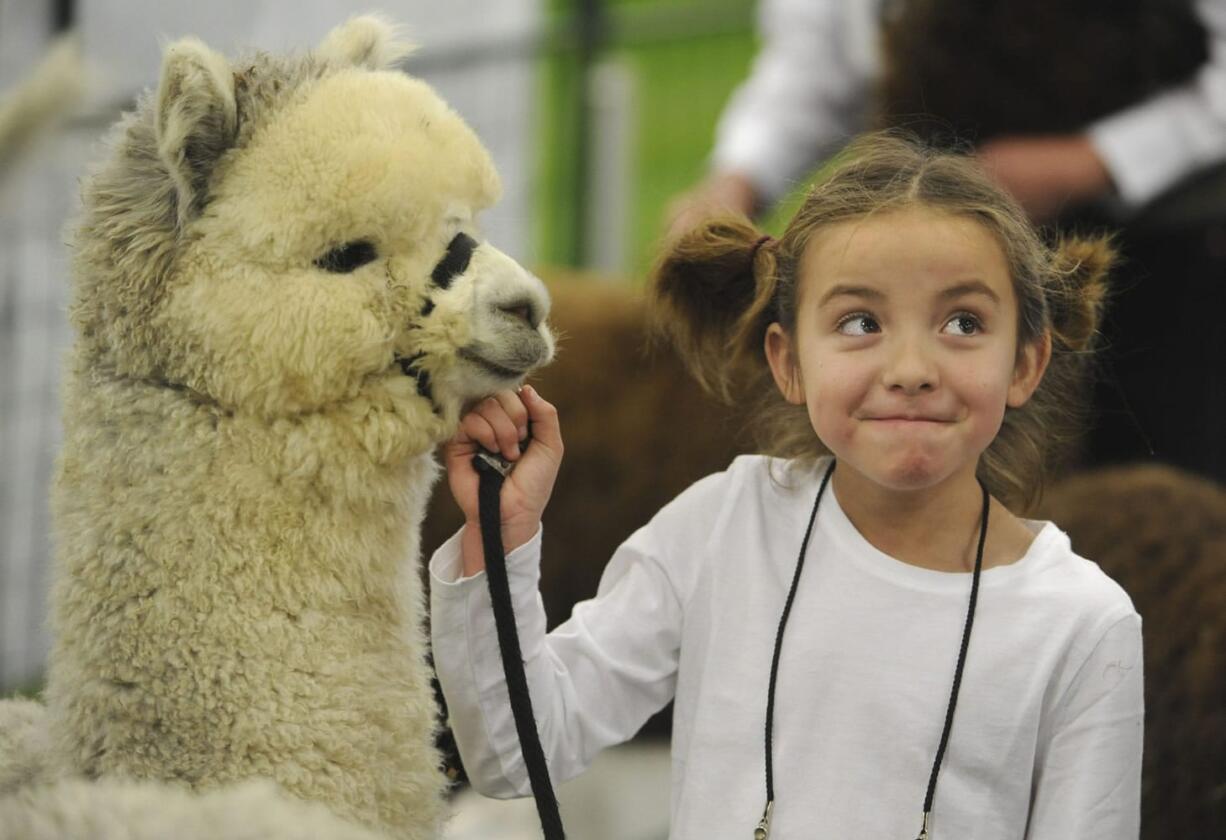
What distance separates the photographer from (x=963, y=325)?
1.06 m

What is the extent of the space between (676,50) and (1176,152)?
402 centimetres

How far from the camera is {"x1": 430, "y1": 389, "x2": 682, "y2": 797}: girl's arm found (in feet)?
3.56

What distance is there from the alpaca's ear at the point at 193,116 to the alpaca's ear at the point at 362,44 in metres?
0.11

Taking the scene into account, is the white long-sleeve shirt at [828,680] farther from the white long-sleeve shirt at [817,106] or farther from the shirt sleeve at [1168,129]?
the white long-sleeve shirt at [817,106]

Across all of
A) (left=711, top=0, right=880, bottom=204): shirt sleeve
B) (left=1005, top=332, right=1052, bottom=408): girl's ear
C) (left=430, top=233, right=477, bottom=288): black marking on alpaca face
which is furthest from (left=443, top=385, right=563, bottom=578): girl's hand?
(left=711, top=0, right=880, bottom=204): shirt sleeve

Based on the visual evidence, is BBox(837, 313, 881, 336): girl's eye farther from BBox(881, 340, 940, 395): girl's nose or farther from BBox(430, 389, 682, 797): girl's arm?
BBox(430, 389, 682, 797): girl's arm

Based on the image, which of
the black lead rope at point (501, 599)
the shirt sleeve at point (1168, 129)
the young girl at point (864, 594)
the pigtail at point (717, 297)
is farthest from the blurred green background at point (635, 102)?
the black lead rope at point (501, 599)

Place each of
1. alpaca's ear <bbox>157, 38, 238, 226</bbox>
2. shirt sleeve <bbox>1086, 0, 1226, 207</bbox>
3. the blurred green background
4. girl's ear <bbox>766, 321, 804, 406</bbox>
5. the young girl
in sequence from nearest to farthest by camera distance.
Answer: alpaca's ear <bbox>157, 38, 238, 226</bbox> → the young girl → girl's ear <bbox>766, 321, 804, 406</bbox> → shirt sleeve <bbox>1086, 0, 1226, 207</bbox> → the blurred green background

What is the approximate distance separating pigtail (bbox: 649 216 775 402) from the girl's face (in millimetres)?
112

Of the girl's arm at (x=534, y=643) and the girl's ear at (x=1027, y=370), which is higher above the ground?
the girl's ear at (x=1027, y=370)

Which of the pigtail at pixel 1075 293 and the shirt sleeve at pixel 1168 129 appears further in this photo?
the shirt sleeve at pixel 1168 129

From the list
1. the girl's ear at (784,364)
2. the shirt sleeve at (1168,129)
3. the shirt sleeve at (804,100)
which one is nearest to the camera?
the girl's ear at (784,364)

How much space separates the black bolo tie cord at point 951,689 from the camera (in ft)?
3.43

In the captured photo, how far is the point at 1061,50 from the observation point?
2273 millimetres
